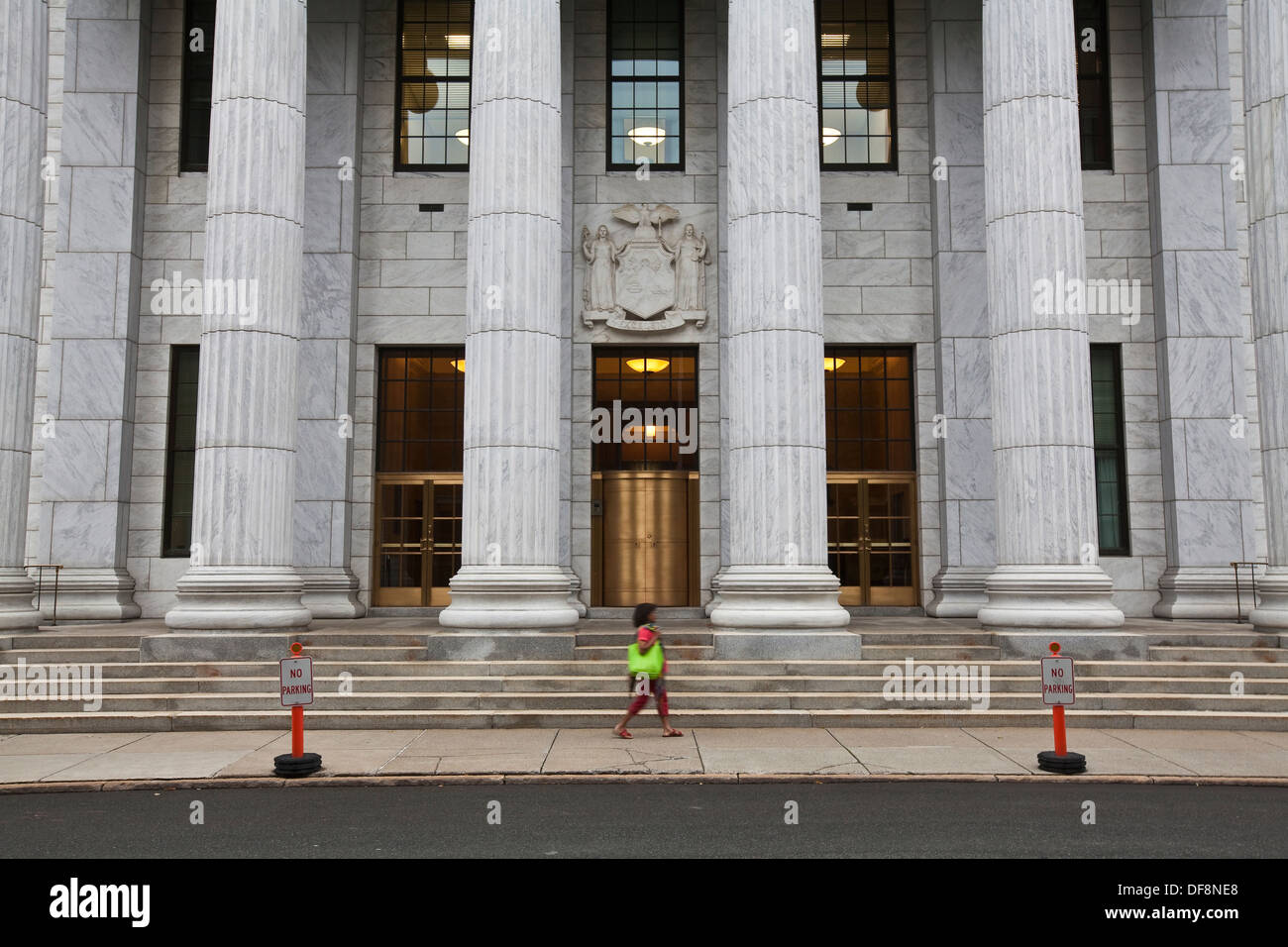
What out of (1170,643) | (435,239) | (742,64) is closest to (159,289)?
(435,239)

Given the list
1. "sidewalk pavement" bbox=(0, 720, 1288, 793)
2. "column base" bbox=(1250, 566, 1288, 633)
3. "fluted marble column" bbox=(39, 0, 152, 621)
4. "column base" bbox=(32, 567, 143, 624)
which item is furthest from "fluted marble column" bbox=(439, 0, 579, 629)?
"column base" bbox=(1250, 566, 1288, 633)

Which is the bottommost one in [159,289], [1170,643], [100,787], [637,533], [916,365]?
[100,787]

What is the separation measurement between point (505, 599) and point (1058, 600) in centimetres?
874

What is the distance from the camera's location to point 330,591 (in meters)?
21.2

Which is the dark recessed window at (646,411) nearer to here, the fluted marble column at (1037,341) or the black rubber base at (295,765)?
the fluted marble column at (1037,341)

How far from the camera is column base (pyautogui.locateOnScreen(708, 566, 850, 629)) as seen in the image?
1636 cm

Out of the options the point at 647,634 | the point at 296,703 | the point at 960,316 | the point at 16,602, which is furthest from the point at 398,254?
the point at 296,703

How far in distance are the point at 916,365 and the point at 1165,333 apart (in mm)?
5057

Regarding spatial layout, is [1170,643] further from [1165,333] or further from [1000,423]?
[1165,333]

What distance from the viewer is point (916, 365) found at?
22469mm

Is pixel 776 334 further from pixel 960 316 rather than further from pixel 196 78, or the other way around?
pixel 196 78

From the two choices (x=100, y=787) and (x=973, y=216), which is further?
(x=973, y=216)

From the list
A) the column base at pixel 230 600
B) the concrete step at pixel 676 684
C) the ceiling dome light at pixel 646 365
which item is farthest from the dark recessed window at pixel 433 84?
the concrete step at pixel 676 684

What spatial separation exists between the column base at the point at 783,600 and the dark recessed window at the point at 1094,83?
1254 cm
